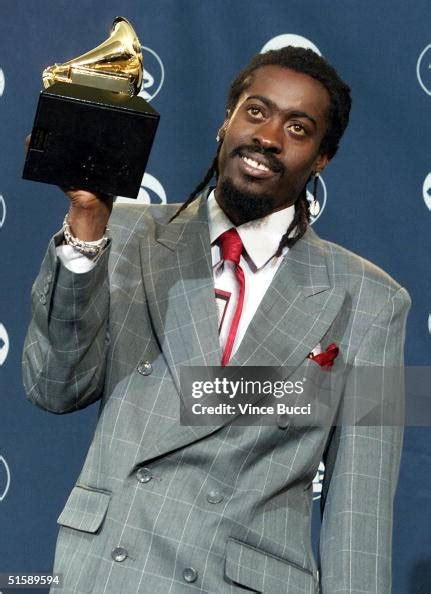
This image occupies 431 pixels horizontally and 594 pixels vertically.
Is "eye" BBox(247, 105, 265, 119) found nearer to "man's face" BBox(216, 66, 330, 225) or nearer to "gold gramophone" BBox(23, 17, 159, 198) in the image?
"man's face" BBox(216, 66, 330, 225)

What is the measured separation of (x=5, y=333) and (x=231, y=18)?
2.66 feet

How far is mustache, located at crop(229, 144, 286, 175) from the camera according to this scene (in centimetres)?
246

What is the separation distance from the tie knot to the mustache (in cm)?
13

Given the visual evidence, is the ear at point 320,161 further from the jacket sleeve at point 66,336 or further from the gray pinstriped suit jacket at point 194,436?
the jacket sleeve at point 66,336

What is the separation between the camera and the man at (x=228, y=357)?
2.26m

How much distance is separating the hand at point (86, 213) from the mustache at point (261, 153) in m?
0.40

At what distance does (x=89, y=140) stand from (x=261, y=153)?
0.45 m

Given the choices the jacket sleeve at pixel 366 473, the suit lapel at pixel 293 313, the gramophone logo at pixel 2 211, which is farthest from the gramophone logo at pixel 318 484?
the gramophone logo at pixel 2 211

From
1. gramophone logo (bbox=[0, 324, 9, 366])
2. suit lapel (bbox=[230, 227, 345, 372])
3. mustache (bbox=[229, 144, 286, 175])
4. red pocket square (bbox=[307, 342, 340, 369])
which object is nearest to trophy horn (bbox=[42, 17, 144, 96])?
mustache (bbox=[229, 144, 286, 175])

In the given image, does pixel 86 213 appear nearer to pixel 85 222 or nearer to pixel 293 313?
pixel 85 222

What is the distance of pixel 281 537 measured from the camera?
2.33 m

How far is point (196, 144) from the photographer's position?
10.2ft

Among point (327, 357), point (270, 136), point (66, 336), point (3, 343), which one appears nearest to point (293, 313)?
point (327, 357)

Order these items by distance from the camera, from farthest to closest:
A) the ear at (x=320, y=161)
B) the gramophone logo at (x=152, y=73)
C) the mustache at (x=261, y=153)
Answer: the gramophone logo at (x=152, y=73) < the ear at (x=320, y=161) < the mustache at (x=261, y=153)
